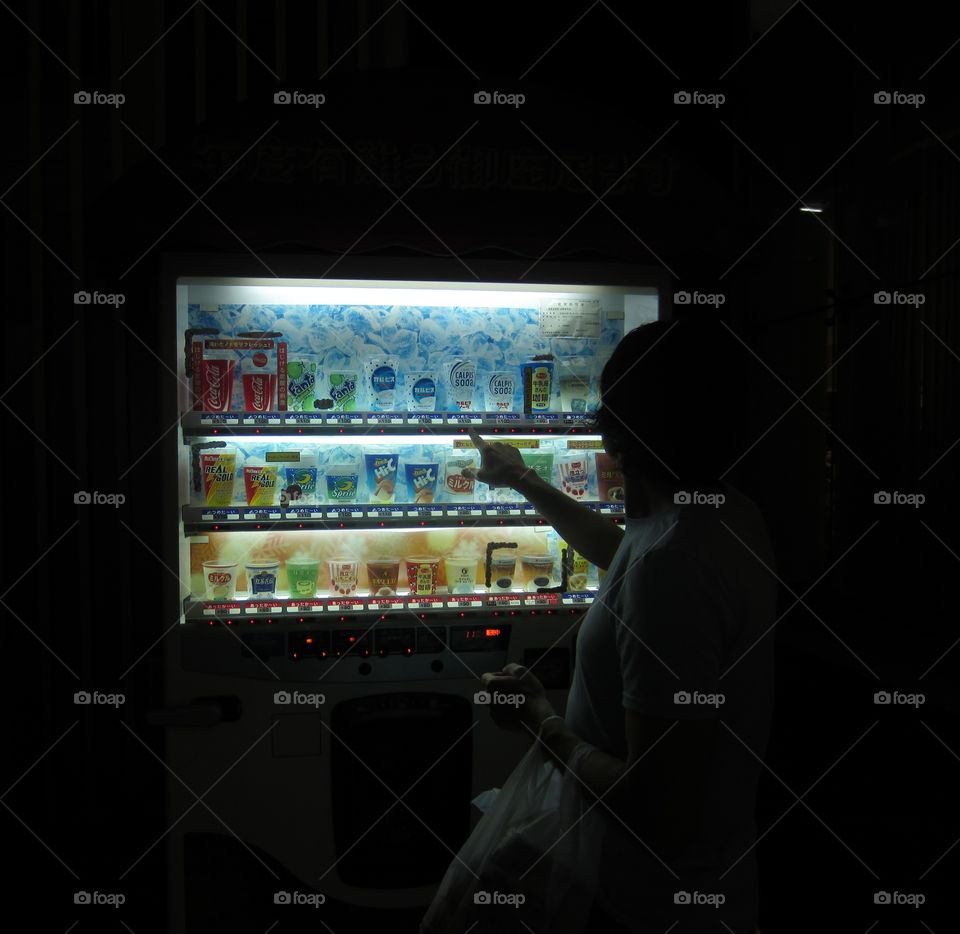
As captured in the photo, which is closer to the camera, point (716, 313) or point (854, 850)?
point (716, 313)

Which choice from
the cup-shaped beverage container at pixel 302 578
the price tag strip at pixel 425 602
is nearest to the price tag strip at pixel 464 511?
the price tag strip at pixel 425 602

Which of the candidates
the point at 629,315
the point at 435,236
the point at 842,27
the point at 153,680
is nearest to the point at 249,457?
the point at 153,680

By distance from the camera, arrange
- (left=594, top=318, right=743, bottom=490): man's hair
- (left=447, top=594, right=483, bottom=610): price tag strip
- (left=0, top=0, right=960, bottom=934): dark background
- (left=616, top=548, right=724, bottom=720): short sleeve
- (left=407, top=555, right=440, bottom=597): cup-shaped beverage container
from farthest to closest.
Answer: (left=407, top=555, right=440, bottom=597): cup-shaped beverage container < (left=447, top=594, right=483, bottom=610): price tag strip < (left=0, top=0, right=960, bottom=934): dark background < (left=594, top=318, right=743, bottom=490): man's hair < (left=616, top=548, right=724, bottom=720): short sleeve

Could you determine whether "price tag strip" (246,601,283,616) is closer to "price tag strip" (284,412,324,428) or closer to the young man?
"price tag strip" (284,412,324,428)

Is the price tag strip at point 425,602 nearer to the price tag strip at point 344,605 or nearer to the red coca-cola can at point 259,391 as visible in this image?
the price tag strip at point 344,605

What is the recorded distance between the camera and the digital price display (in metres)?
2.05

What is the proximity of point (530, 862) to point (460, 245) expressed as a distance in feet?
4.91

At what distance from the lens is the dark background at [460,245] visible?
1.87 m

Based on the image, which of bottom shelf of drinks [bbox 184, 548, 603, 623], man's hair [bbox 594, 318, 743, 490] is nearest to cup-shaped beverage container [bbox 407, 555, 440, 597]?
bottom shelf of drinks [bbox 184, 548, 603, 623]

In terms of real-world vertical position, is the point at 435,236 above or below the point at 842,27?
below

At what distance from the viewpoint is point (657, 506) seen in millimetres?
1376

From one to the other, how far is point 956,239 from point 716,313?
74.2 inches

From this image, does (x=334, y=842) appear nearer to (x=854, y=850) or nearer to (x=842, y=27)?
(x=854, y=850)

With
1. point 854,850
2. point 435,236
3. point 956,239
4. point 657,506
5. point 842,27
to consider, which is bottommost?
point 854,850
